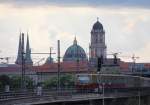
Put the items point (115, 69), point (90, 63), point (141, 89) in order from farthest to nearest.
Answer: point (90, 63)
point (115, 69)
point (141, 89)

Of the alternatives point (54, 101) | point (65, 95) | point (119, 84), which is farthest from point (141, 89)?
point (54, 101)

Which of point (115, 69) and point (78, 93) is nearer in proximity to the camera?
point (78, 93)

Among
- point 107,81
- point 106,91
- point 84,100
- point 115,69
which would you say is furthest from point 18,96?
point 115,69

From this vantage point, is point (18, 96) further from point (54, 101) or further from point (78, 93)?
point (78, 93)

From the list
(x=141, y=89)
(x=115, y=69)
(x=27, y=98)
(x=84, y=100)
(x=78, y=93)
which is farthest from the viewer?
(x=115, y=69)

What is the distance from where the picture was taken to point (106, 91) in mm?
95688

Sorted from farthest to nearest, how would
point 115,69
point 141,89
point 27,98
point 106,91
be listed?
point 115,69 < point 141,89 < point 106,91 < point 27,98

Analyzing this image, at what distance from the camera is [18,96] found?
65.2m

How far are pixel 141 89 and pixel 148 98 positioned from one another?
5448mm

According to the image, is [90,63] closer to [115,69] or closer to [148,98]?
[115,69]

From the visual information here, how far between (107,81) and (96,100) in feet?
76.2

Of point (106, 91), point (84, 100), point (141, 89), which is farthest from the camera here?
point (141, 89)

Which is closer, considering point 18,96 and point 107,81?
point 18,96

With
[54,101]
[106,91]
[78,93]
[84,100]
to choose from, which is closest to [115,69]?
[106,91]
